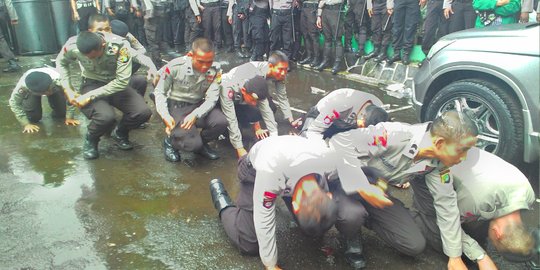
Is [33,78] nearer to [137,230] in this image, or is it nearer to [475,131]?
[137,230]

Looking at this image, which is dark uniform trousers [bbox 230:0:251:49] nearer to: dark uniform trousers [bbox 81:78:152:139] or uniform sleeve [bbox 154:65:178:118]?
dark uniform trousers [bbox 81:78:152:139]

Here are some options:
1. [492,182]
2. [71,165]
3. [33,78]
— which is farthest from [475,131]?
[33,78]

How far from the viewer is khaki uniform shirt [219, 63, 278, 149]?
418 cm

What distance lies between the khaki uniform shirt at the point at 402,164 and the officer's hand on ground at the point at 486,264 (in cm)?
13

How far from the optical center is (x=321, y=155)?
2.51m

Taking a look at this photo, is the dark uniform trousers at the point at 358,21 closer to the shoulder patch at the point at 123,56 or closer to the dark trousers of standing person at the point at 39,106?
the shoulder patch at the point at 123,56

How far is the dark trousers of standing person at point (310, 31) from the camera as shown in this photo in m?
7.71

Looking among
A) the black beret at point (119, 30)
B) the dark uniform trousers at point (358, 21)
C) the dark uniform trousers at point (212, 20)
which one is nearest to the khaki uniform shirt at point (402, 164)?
the black beret at point (119, 30)

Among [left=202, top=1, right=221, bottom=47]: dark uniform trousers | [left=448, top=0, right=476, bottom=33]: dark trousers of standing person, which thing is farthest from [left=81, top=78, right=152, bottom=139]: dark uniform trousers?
[left=202, top=1, right=221, bottom=47]: dark uniform trousers

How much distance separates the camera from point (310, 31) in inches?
311

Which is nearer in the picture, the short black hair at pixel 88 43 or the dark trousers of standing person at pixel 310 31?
the short black hair at pixel 88 43

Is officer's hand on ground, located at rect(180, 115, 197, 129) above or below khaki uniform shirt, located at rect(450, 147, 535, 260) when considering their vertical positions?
above

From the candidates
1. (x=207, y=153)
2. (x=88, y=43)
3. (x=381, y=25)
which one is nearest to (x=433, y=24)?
(x=381, y=25)

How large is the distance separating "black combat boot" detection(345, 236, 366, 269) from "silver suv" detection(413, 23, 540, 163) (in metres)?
1.49
